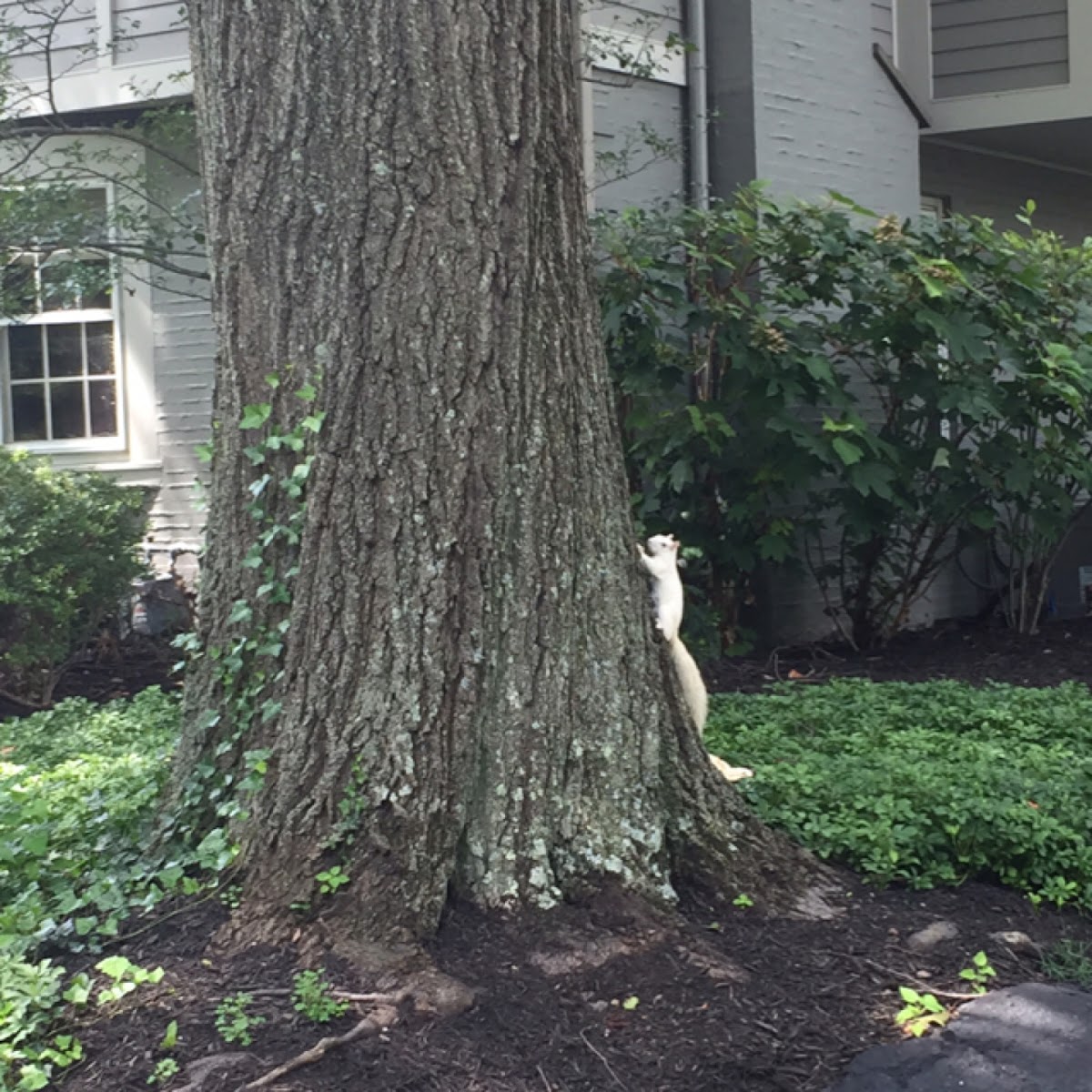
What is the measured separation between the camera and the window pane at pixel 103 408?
8.99 m

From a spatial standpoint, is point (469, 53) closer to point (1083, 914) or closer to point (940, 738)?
point (1083, 914)

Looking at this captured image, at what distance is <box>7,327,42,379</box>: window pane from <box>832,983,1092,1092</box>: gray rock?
7930mm

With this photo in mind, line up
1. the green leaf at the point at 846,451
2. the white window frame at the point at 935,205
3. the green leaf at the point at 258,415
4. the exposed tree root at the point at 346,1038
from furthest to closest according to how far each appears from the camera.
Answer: the white window frame at the point at 935,205
the green leaf at the point at 846,451
the green leaf at the point at 258,415
the exposed tree root at the point at 346,1038

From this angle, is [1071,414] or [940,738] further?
[1071,414]

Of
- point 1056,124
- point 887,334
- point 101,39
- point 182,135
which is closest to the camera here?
point 887,334

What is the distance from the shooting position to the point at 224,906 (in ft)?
10.6

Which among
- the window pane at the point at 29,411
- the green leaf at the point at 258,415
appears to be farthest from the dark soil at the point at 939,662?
the window pane at the point at 29,411

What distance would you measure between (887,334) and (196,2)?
467cm

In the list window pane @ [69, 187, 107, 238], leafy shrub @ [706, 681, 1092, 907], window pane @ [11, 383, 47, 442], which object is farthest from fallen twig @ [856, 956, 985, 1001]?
window pane @ [11, 383, 47, 442]

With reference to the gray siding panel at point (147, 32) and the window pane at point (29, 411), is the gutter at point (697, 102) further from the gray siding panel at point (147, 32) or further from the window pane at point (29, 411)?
the window pane at point (29, 411)

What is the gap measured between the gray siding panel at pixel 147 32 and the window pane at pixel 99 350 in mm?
1790

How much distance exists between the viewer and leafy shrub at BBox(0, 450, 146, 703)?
6.88 m

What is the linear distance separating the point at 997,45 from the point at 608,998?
29.2 feet

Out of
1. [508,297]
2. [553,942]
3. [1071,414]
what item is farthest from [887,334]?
[553,942]
